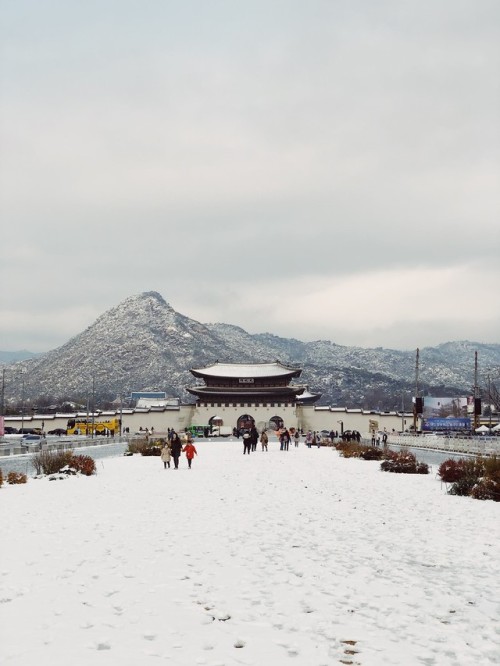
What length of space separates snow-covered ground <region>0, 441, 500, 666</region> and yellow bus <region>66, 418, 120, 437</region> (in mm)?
74495

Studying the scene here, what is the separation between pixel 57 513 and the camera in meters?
14.7

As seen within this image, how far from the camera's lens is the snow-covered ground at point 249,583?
19.8 feet

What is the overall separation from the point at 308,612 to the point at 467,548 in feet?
16.0

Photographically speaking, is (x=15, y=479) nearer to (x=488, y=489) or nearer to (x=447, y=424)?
(x=488, y=489)

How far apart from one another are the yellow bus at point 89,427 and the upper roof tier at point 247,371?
75.9ft

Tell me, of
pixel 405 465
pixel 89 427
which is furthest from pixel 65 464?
pixel 89 427

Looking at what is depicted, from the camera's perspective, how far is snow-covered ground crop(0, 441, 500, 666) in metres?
6.05

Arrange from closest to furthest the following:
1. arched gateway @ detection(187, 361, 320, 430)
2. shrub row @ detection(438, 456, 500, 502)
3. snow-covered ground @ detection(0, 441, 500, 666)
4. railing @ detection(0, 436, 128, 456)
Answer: snow-covered ground @ detection(0, 441, 500, 666) → shrub row @ detection(438, 456, 500, 502) → railing @ detection(0, 436, 128, 456) → arched gateway @ detection(187, 361, 320, 430)

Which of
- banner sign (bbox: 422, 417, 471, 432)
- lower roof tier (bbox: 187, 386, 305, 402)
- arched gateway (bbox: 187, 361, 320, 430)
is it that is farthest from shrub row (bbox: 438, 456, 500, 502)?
arched gateway (bbox: 187, 361, 320, 430)

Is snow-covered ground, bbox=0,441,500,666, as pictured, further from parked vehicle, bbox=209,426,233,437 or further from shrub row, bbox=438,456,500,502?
parked vehicle, bbox=209,426,233,437

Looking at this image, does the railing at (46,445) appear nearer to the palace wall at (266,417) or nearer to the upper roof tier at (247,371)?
the palace wall at (266,417)

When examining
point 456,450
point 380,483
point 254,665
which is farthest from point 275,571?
point 456,450

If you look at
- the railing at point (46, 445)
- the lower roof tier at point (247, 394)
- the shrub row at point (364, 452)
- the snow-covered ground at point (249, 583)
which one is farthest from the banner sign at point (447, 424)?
the snow-covered ground at point (249, 583)

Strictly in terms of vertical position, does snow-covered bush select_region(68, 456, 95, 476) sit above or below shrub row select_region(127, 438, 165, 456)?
above
